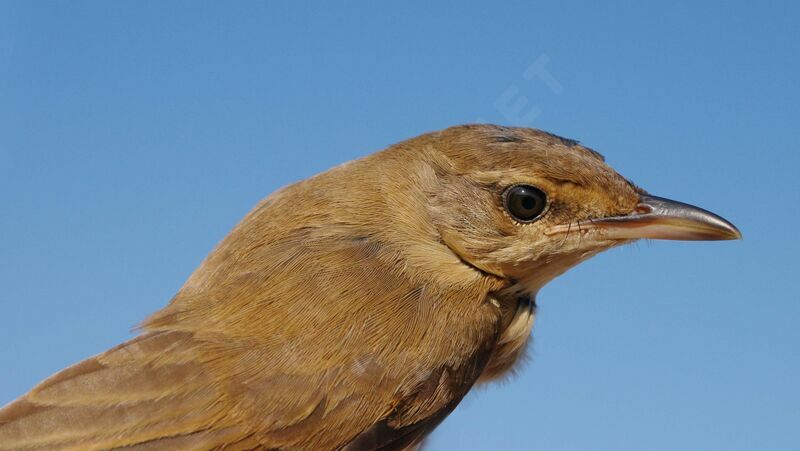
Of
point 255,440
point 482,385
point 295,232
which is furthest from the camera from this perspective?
point 482,385

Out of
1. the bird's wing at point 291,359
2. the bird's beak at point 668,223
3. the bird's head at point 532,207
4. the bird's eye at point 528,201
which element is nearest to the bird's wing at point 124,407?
the bird's wing at point 291,359

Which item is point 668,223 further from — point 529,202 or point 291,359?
point 291,359

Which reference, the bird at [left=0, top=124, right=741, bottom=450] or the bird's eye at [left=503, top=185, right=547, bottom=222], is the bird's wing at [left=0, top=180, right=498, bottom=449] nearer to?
the bird at [left=0, top=124, right=741, bottom=450]

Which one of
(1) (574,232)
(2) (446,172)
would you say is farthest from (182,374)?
(1) (574,232)

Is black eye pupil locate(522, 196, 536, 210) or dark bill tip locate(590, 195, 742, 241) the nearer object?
black eye pupil locate(522, 196, 536, 210)

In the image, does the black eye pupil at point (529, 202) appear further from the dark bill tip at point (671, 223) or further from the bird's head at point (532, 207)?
the dark bill tip at point (671, 223)

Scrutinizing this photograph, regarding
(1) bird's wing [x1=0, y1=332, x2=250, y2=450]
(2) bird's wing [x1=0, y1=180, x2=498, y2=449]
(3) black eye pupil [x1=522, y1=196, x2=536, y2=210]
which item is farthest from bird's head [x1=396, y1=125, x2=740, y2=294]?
(1) bird's wing [x1=0, y1=332, x2=250, y2=450]

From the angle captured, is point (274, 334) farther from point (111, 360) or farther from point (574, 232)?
point (574, 232)
